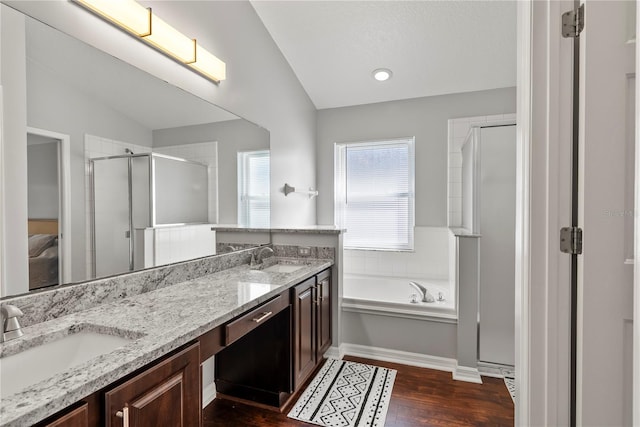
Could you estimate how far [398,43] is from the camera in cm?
268

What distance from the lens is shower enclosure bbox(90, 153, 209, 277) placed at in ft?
4.51

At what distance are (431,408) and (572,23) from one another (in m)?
2.00

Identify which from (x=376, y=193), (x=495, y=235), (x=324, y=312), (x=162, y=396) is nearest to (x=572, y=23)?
(x=495, y=235)

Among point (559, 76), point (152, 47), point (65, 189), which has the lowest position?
point (65, 189)

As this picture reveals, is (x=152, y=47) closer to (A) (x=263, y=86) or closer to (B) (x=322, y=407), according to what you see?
(A) (x=263, y=86)

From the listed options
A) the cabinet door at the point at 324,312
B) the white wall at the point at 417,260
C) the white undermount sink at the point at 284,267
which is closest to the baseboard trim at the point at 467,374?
the cabinet door at the point at 324,312

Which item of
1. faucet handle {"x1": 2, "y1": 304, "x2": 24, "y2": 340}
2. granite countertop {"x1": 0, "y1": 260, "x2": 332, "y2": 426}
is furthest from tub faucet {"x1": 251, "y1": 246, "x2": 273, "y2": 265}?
faucet handle {"x1": 2, "y1": 304, "x2": 24, "y2": 340}

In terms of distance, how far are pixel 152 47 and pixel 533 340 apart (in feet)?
6.95

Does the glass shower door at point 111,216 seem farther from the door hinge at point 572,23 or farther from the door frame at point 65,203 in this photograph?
the door hinge at point 572,23

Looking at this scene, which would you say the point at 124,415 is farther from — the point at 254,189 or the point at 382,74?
the point at 382,74

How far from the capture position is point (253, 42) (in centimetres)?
251

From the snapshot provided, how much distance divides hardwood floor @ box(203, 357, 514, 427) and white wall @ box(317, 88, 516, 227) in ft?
5.34

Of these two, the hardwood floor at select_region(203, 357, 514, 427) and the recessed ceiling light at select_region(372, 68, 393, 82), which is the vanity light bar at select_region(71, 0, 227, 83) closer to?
the recessed ceiling light at select_region(372, 68, 393, 82)

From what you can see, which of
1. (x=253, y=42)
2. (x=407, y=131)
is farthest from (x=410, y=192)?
(x=253, y=42)
